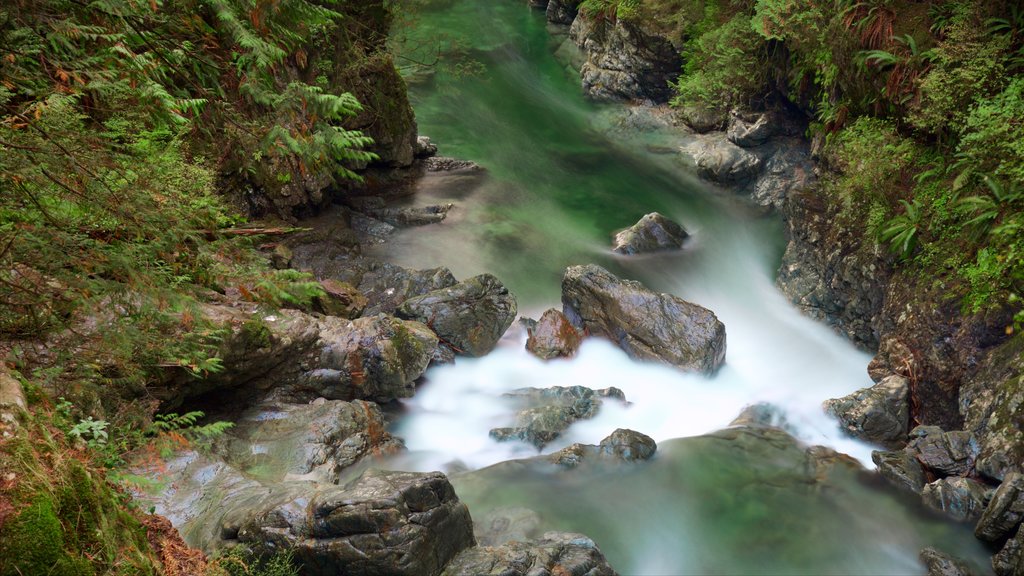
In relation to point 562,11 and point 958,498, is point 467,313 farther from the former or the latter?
point 562,11

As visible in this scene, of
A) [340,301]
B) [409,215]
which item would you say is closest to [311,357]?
[340,301]

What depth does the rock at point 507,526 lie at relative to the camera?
730cm

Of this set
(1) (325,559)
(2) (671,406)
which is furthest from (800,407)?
(1) (325,559)

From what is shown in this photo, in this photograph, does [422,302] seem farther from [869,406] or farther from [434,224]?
[869,406]

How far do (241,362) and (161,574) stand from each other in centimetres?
382

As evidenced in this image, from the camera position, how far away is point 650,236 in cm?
1379

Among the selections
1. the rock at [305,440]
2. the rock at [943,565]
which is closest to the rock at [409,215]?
the rock at [305,440]

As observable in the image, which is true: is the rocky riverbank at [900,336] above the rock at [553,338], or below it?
above

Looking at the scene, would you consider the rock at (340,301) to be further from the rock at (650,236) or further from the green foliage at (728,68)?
the green foliage at (728,68)

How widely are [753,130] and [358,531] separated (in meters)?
13.3

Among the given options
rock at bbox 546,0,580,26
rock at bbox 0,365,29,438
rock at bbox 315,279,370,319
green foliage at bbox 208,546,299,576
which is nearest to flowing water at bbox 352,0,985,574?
rock at bbox 315,279,370,319

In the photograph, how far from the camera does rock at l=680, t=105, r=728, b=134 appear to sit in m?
17.0

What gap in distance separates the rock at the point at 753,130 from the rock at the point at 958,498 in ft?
31.0

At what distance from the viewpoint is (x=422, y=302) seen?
10883 mm
